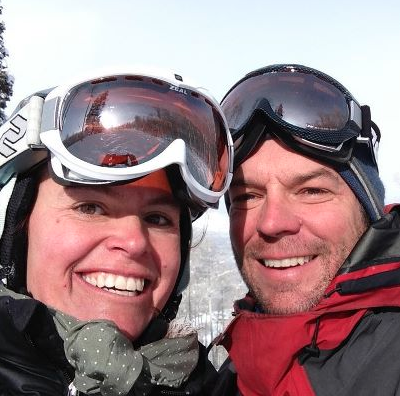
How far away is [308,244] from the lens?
2.82 m

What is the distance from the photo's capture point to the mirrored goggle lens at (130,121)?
2.17 m

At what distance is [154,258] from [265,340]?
0.78 meters

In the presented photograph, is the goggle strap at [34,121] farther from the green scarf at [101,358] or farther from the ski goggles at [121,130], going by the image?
the green scarf at [101,358]

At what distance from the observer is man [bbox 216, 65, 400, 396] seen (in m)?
2.30

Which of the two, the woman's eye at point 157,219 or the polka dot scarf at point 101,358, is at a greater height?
the woman's eye at point 157,219

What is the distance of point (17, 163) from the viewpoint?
7.21 feet

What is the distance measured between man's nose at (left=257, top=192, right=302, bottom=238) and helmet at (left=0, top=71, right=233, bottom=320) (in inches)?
20.9

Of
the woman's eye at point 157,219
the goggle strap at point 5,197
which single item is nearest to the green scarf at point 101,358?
the goggle strap at point 5,197

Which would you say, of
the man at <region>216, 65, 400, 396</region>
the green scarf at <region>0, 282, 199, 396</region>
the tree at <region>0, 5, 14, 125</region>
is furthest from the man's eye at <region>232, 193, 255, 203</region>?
the tree at <region>0, 5, 14, 125</region>

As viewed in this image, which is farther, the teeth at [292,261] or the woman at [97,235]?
the teeth at [292,261]

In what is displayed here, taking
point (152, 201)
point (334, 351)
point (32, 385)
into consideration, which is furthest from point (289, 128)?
point (32, 385)

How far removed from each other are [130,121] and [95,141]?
195 millimetres

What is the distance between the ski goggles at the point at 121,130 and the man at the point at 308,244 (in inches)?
23.9

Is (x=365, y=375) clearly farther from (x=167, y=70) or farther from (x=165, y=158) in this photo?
(x=167, y=70)
